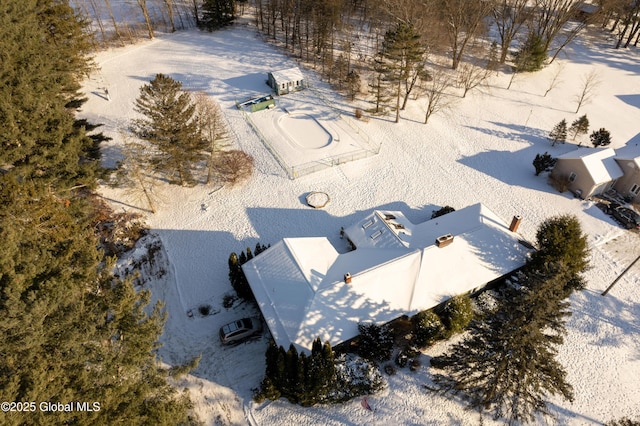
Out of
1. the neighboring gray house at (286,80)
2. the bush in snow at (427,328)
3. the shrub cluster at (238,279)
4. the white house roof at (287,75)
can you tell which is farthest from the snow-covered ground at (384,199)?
the white house roof at (287,75)

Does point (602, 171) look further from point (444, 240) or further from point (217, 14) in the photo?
point (217, 14)

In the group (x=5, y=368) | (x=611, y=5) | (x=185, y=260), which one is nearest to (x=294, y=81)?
(x=185, y=260)

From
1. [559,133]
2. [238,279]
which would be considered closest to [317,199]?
[238,279]

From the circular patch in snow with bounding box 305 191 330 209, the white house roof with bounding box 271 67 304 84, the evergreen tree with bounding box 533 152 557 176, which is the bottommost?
the circular patch in snow with bounding box 305 191 330 209

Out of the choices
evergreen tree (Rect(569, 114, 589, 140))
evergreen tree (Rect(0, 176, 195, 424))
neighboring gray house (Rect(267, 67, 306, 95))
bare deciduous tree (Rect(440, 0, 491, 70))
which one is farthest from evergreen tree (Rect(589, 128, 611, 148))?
evergreen tree (Rect(0, 176, 195, 424))

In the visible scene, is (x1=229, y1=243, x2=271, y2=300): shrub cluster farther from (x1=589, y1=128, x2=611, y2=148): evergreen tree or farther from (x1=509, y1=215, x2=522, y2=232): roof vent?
(x1=589, y1=128, x2=611, y2=148): evergreen tree
